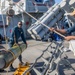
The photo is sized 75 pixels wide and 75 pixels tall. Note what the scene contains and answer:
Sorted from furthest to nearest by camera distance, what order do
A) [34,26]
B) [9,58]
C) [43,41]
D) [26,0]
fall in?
[26,0] < [43,41] < [34,26] < [9,58]

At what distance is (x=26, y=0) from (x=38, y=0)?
5.93 ft

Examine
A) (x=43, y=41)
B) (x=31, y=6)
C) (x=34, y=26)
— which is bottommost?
(x=43, y=41)

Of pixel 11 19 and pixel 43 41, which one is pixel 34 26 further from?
pixel 11 19

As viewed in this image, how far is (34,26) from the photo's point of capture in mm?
20594

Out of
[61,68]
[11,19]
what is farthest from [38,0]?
[61,68]

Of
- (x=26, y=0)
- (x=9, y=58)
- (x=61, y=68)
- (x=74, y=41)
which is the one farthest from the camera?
(x=26, y=0)

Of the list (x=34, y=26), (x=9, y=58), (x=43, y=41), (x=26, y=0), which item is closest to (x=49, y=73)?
(x=9, y=58)

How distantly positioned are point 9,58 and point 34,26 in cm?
1323

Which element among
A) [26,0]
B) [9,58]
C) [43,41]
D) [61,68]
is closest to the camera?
[9,58]

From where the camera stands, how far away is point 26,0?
A: 25797 mm

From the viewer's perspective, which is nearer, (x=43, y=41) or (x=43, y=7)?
(x=43, y=41)

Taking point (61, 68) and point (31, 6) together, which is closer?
point (61, 68)

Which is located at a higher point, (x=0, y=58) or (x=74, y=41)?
(x=74, y=41)

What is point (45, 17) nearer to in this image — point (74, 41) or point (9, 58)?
point (9, 58)
